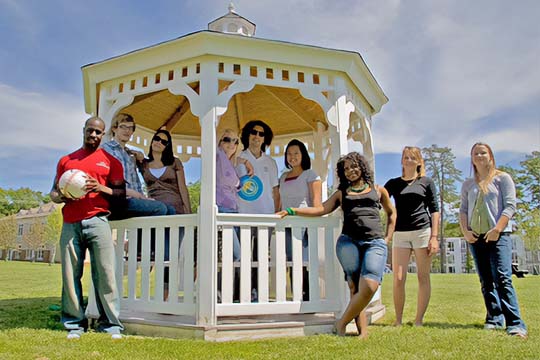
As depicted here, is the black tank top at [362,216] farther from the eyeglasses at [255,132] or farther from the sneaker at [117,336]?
the sneaker at [117,336]

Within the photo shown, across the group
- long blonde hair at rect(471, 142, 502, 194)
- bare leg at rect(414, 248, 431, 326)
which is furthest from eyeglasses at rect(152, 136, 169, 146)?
long blonde hair at rect(471, 142, 502, 194)

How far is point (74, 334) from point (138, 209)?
1.33 meters

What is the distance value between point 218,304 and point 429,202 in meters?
2.46

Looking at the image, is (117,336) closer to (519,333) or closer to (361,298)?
(361,298)

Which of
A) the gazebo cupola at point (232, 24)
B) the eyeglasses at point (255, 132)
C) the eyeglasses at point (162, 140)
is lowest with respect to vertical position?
the eyeglasses at point (162, 140)

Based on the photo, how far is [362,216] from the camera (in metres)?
3.92

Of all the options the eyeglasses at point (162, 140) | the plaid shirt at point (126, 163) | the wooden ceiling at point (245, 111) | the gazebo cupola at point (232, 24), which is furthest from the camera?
the gazebo cupola at point (232, 24)

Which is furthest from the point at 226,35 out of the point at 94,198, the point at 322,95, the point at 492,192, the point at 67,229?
the point at 492,192

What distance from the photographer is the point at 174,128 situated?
8078mm

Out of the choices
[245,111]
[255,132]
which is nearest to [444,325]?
[255,132]

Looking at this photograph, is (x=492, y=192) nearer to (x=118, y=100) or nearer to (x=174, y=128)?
(x=118, y=100)

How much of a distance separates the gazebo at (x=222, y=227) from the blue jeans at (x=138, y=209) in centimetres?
10

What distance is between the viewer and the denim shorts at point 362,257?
148 inches

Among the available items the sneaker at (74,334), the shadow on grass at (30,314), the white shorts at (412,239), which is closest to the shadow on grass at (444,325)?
the white shorts at (412,239)
